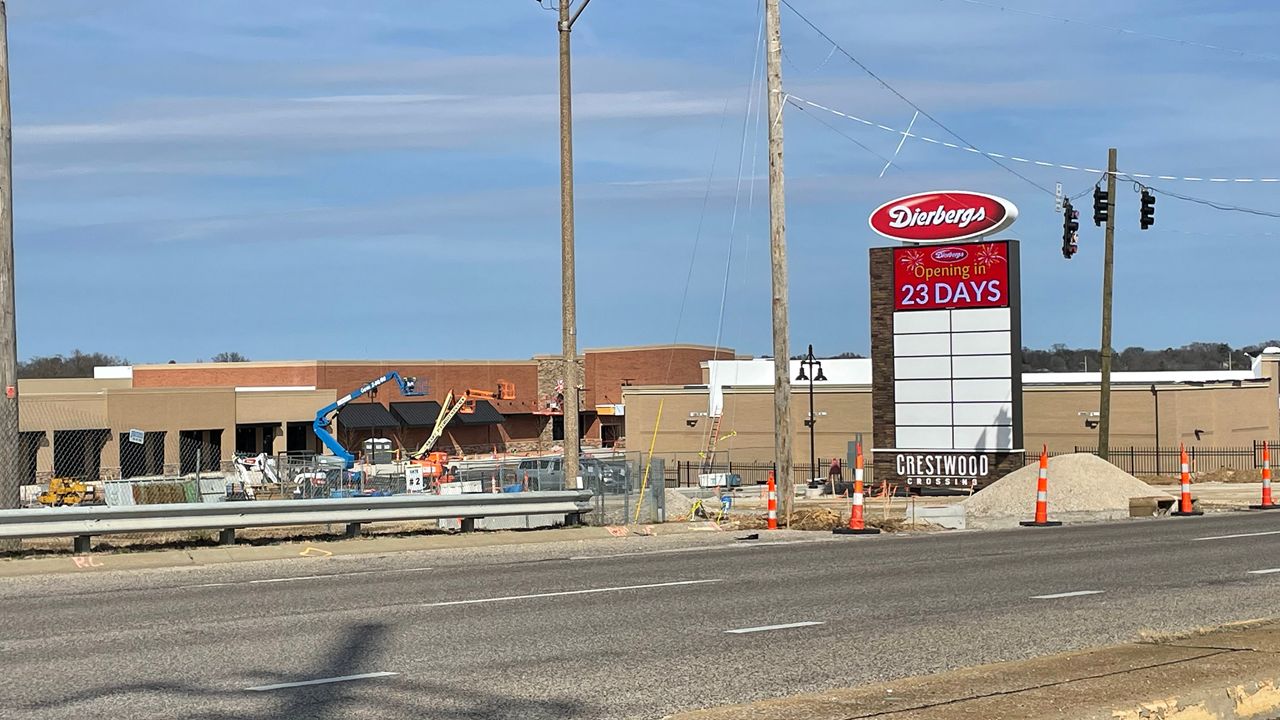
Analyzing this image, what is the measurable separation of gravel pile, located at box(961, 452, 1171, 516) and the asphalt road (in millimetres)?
11706

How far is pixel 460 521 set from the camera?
23.6m

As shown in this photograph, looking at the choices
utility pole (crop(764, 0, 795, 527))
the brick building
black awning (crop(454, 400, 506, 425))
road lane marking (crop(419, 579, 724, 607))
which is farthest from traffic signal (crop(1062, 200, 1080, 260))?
black awning (crop(454, 400, 506, 425))

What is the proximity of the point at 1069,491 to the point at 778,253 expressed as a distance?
10012 millimetres

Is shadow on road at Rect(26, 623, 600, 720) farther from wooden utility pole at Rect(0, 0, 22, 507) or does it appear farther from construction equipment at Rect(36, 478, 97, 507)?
construction equipment at Rect(36, 478, 97, 507)

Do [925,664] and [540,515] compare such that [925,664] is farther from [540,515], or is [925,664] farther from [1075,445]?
[1075,445]

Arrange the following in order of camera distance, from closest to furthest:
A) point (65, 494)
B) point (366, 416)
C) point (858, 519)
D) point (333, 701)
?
1. point (333, 701)
2. point (858, 519)
3. point (65, 494)
4. point (366, 416)

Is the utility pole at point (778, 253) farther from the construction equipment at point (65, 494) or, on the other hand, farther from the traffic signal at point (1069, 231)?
the construction equipment at point (65, 494)

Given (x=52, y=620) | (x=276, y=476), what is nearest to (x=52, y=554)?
(x=52, y=620)

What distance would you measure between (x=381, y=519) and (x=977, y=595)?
999 cm

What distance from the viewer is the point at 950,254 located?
40.1 m

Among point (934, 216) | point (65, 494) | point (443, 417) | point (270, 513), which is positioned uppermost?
point (934, 216)

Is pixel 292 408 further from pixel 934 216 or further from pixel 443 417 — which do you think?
pixel 934 216

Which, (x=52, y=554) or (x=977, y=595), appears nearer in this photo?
(x=977, y=595)

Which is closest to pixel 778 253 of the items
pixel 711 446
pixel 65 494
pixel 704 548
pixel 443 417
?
pixel 704 548
